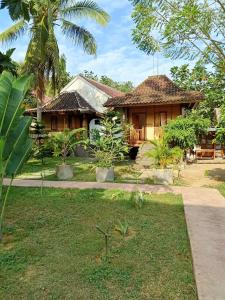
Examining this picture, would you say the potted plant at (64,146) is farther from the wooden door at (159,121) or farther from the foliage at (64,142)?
the wooden door at (159,121)

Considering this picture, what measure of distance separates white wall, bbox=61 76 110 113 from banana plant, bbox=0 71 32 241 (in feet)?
58.6

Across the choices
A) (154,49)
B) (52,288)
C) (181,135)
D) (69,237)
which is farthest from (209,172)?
(52,288)

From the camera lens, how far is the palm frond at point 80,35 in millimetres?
18812

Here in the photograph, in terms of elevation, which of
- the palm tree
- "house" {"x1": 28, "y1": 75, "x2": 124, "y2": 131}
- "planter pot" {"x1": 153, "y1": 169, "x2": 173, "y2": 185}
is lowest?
"planter pot" {"x1": 153, "y1": 169, "x2": 173, "y2": 185}

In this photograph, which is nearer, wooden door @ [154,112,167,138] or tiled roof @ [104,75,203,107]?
tiled roof @ [104,75,203,107]

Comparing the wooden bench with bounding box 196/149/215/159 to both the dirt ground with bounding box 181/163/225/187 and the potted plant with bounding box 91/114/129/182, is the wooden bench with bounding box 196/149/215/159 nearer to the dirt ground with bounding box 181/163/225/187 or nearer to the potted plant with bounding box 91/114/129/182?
the dirt ground with bounding box 181/163/225/187

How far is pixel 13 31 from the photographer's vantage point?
19031 millimetres

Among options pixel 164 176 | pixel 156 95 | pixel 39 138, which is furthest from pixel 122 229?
pixel 39 138

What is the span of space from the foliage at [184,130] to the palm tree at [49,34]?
739 centimetres

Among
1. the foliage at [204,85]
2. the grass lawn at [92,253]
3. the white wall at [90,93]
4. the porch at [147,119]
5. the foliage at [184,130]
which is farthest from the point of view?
the white wall at [90,93]

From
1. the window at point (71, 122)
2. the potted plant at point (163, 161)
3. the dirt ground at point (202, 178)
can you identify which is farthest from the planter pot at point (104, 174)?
the window at point (71, 122)

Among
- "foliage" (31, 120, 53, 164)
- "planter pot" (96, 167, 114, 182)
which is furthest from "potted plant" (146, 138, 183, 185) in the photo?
"foliage" (31, 120, 53, 164)

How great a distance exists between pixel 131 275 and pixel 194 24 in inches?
313

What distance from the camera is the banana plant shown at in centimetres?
466
